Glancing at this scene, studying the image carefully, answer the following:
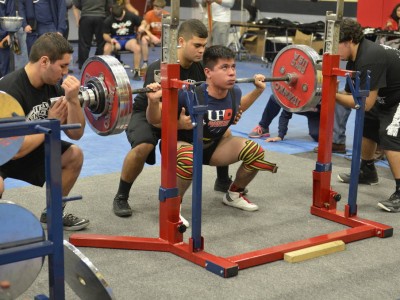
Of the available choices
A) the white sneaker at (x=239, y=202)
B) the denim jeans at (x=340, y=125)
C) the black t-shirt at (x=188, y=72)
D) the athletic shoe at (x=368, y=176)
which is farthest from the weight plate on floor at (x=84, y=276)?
the denim jeans at (x=340, y=125)

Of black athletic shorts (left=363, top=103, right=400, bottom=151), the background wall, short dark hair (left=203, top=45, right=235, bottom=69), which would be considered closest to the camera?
short dark hair (left=203, top=45, right=235, bottom=69)

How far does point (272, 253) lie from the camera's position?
352 cm

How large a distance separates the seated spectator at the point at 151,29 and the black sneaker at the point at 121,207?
6.24 metres

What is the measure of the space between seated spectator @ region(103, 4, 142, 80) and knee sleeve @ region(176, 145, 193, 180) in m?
6.28

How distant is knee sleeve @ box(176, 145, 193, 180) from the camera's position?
3.83m

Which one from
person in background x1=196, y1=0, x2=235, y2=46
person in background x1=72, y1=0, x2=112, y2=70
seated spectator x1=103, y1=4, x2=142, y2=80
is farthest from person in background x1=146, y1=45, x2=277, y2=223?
person in background x1=72, y1=0, x2=112, y2=70

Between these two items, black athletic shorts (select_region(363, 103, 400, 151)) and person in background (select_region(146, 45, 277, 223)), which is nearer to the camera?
person in background (select_region(146, 45, 277, 223))

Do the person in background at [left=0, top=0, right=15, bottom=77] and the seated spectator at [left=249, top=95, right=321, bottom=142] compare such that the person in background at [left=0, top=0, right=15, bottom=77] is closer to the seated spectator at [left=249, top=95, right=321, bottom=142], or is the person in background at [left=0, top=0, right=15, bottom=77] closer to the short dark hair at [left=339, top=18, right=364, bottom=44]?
the seated spectator at [left=249, top=95, right=321, bottom=142]

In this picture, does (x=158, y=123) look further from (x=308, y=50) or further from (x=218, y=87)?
(x=308, y=50)

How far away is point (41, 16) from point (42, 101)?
4.58 metres

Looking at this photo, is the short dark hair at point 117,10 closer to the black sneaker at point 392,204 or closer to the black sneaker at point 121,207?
the black sneaker at point 121,207

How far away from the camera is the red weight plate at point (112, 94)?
334 centimetres

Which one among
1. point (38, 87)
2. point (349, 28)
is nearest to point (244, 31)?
point (349, 28)

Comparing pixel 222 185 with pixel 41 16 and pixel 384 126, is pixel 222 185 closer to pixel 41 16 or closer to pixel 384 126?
pixel 384 126
